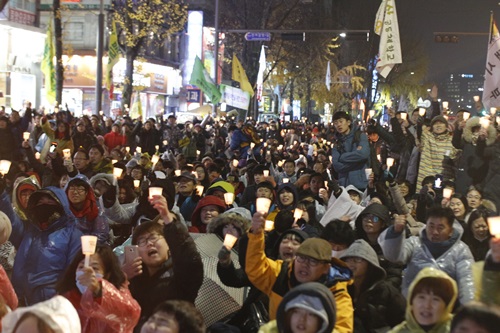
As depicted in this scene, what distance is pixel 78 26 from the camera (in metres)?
41.7

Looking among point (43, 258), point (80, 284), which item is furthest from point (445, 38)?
point (80, 284)

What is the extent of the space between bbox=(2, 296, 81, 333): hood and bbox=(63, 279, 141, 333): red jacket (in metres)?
0.74

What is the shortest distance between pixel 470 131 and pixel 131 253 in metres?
7.18

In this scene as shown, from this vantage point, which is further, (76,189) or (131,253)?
(76,189)

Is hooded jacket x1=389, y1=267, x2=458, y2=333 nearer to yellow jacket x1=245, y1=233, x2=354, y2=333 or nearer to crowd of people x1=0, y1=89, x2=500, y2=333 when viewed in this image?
crowd of people x1=0, y1=89, x2=500, y2=333

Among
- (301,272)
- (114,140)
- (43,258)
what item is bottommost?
(114,140)

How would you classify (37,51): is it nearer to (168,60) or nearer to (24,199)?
(168,60)

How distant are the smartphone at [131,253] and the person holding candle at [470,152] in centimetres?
692

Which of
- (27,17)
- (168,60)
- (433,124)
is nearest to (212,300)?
(433,124)

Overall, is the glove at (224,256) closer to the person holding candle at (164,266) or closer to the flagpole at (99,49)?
the person holding candle at (164,266)

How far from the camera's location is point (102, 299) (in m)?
4.30

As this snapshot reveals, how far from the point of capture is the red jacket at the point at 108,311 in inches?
169

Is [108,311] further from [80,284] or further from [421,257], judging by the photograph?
[421,257]

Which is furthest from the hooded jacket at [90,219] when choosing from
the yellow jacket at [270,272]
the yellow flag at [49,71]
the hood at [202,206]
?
the yellow flag at [49,71]
